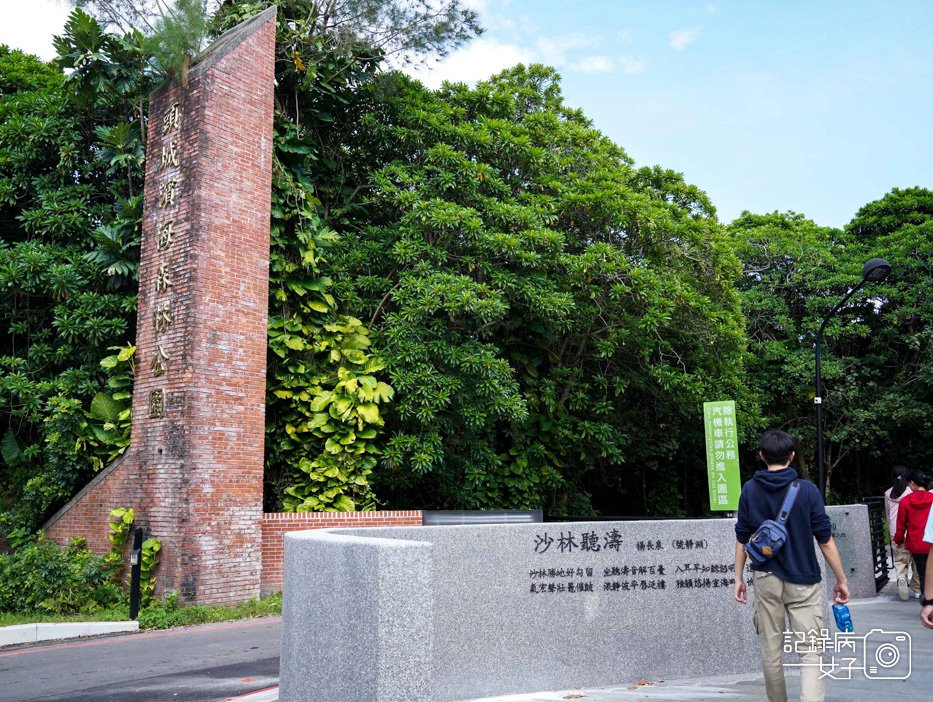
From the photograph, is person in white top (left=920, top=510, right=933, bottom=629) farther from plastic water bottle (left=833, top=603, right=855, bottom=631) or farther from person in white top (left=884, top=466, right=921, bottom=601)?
person in white top (left=884, top=466, right=921, bottom=601)

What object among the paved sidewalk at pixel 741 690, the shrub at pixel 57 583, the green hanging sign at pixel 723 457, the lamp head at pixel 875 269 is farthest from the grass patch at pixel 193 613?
the lamp head at pixel 875 269

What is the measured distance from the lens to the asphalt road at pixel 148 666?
660 centimetres

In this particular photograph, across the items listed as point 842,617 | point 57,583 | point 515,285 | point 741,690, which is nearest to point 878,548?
point 515,285

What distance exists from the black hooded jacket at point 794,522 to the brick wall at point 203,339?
8129 millimetres

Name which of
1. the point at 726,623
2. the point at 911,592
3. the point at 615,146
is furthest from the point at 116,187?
the point at 911,592

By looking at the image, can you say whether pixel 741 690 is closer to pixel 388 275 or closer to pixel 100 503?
pixel 100 503

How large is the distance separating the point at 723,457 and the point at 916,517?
3.36 m

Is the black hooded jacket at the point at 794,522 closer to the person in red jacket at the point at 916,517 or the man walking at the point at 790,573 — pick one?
the man walking at the point at 790,573

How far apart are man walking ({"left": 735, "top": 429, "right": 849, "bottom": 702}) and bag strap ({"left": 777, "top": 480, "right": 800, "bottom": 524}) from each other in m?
0.02

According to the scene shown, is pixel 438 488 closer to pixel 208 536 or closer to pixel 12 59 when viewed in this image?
pixel 208 536

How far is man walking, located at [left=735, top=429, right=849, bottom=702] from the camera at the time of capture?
15.1 ft

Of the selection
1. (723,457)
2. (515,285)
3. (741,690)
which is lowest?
(741,690)

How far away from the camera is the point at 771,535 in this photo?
4656 mm

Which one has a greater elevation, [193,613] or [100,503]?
[100,503]
